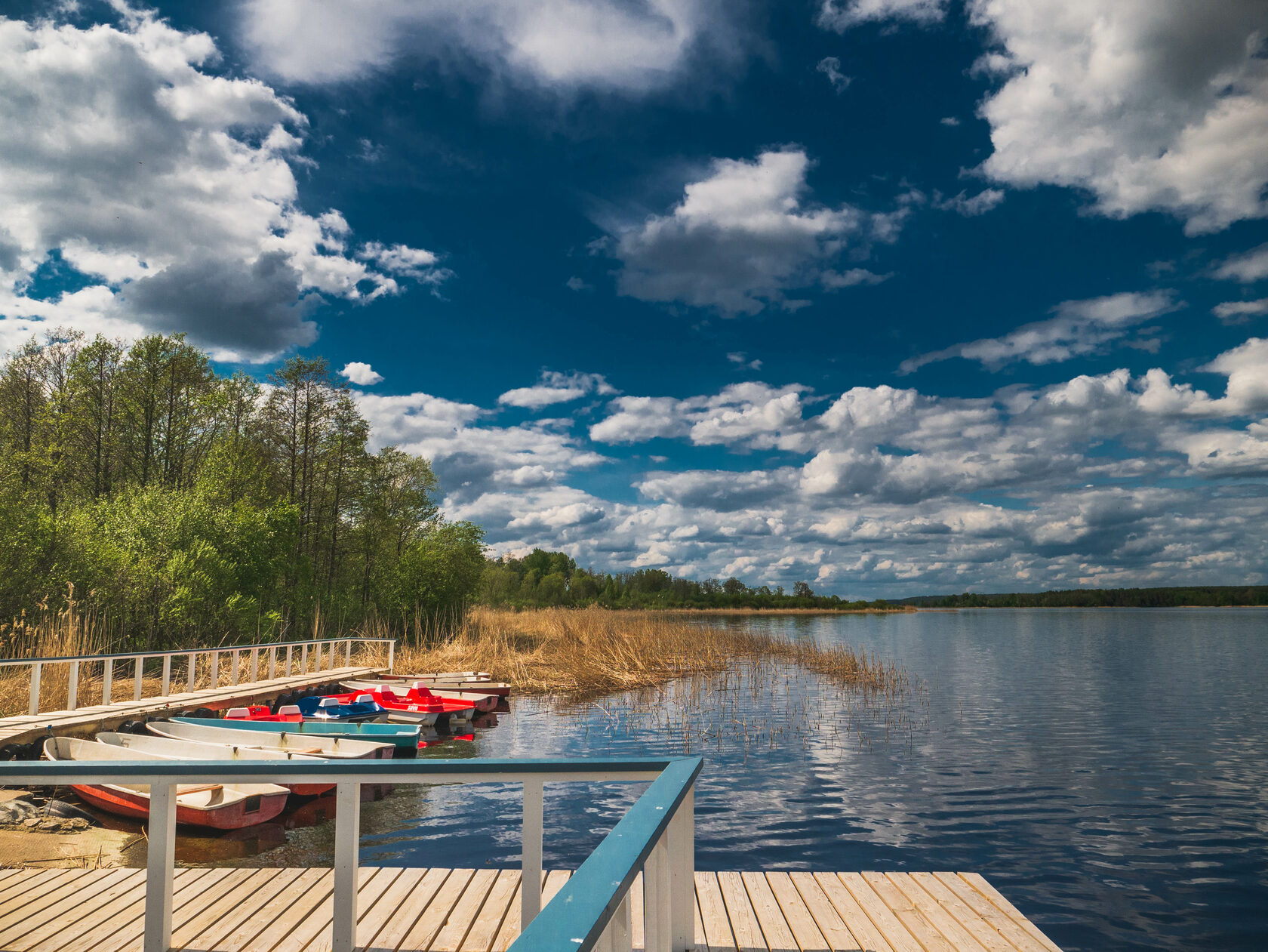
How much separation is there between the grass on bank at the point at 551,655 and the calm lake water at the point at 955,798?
6.19 ft

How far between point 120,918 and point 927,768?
13.1 meters

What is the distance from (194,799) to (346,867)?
676cm

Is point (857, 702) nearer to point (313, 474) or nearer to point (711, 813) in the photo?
point (711, 813)

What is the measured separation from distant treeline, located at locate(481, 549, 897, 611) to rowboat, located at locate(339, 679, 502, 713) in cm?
5769

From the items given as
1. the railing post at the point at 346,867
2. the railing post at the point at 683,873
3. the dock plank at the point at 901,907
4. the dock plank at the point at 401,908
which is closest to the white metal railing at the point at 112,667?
the dock plank at the point at 401,908

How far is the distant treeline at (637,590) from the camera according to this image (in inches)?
3371

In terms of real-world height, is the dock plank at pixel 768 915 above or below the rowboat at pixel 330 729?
above

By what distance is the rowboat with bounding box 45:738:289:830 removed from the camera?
8.80 meters

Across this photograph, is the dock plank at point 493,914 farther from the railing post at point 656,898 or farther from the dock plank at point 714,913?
the railing post at point 656,898

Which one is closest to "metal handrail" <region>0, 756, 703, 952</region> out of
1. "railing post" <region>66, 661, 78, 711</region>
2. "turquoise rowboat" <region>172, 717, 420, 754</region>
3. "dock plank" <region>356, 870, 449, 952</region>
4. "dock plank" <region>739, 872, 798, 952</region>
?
"dock plank" <region>356, 870, 449, 952</region>

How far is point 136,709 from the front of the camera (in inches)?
504

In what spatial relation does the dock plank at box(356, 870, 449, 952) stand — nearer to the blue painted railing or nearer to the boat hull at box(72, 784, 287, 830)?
the blue painted railing

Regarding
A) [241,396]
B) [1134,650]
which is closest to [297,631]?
[241,396]

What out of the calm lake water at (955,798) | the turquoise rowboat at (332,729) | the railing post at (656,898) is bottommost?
the calm lake water at (955,798)
